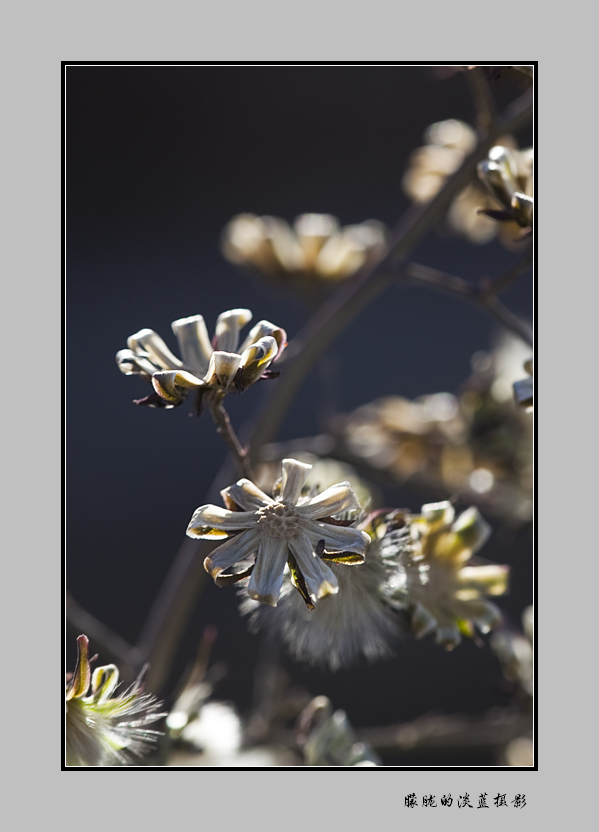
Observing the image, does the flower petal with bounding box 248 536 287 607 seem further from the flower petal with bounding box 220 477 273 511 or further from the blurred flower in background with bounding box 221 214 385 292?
the blurred flower in background with bounding box 221 214 385 292

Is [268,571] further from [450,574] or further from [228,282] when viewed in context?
[228,282]

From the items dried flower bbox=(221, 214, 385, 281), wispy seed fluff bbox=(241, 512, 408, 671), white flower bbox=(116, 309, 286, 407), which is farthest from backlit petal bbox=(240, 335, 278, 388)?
dried flower bbox=(221, 214, 385, 281)

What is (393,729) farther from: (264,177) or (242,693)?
(264,177)

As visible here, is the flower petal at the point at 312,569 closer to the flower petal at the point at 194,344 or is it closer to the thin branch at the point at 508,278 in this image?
A: the flower petal at the point at 194,344

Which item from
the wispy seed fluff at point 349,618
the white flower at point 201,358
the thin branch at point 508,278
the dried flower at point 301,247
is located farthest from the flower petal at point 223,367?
Answer: the dried flower at point 301,247

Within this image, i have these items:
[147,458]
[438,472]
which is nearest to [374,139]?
[147,458]
